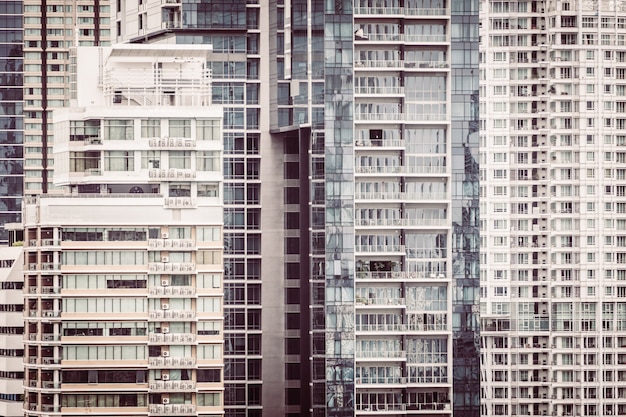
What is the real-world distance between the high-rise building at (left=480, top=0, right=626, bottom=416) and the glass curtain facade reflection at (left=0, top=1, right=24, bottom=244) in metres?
54.5

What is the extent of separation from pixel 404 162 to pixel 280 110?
1217 centimetres

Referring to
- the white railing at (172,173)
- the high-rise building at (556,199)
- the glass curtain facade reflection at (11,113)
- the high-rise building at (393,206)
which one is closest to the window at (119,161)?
the white railing at (172,173)

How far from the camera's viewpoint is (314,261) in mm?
129875

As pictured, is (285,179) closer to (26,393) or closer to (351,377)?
(351,377)

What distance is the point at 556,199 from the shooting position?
144 m

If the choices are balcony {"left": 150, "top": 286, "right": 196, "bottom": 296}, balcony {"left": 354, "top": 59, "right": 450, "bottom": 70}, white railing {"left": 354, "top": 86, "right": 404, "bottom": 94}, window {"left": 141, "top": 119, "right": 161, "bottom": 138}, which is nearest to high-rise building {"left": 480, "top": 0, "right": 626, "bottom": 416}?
balcony {"left": 354, "top": 59, "right": 450, "bottom": 70}

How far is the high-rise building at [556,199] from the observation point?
143 m

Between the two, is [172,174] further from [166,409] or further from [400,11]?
[400,11]

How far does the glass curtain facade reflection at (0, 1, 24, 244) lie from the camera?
7096 inches

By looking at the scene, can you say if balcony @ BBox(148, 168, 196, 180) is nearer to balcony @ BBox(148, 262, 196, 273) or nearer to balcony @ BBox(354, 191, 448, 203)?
balcony @ BBox(148, 262, 196, 273)

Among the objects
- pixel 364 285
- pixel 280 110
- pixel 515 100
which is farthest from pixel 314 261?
pixel 515 100

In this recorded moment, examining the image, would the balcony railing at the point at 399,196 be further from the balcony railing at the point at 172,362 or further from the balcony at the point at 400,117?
the balcony railing at the point at 172,362

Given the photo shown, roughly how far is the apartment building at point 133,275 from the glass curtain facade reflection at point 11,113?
6892 centimetres

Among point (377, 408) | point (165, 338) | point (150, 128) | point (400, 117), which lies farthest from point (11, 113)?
point (165, 338)
